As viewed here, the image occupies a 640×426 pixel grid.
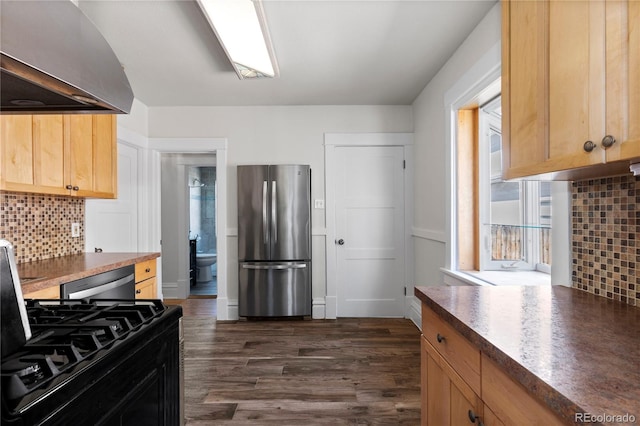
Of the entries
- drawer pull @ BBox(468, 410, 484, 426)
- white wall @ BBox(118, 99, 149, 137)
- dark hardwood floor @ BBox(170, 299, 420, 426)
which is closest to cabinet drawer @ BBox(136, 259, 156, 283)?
dark hardwood floor @ BBox(170, 299, 420, 426)

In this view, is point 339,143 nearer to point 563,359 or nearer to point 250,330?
point 250,330

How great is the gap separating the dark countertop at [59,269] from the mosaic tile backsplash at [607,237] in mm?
2312

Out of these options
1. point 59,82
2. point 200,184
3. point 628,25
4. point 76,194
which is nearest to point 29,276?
point 76,194

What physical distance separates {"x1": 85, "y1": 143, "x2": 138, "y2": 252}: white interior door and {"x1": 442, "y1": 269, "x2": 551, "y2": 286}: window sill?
296 cm

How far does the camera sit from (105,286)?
1985 mm

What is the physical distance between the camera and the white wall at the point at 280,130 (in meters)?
3.93

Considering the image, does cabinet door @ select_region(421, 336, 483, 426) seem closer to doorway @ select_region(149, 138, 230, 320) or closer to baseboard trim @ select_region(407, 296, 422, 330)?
baseboard trim @ select_region(407, 296, 422, 330)

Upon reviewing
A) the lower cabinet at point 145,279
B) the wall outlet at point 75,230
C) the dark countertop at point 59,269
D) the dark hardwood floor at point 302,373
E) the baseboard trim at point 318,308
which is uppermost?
the wall outlet at point 75,230

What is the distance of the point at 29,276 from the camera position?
1664mm

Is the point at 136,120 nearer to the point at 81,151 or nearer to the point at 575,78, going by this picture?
the point at 81,151

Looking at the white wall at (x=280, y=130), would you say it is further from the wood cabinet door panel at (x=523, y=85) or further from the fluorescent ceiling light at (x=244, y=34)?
the wood cabinet door panel at (x=523, y=85)

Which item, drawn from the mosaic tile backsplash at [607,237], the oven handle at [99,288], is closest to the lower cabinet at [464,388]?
the mosaic tile backsplash at [607,237]

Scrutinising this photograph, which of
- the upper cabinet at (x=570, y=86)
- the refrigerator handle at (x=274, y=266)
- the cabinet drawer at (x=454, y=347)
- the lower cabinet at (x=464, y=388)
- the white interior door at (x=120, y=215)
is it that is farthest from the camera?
the refrigerator handle at (x=274, y=266)

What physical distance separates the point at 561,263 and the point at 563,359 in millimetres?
942
